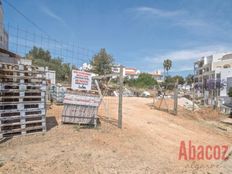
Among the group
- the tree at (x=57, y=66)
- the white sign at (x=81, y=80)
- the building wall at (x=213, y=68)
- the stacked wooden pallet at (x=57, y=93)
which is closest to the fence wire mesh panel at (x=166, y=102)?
the stacked wooden pallet at (x=57, y=93)

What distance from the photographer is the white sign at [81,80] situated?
9445mm

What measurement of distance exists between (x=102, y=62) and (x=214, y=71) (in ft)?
99.9

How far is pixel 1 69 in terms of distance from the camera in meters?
7.20

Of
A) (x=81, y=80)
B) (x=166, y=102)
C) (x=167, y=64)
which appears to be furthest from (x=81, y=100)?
(x=167, y=64)

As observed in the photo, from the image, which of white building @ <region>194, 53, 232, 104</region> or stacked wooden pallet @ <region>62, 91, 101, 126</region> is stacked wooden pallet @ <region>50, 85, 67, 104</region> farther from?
white building @ <region>194, 53, 232, 104</region>

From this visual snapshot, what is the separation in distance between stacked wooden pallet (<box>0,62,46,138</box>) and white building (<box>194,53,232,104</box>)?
4605 cm

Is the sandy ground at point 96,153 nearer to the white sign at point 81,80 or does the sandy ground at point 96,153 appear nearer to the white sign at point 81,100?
the white sign at point 81,100

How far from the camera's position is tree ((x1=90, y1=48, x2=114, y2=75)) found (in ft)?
168

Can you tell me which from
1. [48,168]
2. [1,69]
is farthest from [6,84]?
[48,168]

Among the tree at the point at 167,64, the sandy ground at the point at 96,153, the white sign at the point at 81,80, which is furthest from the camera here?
the tree at the point at 167,64

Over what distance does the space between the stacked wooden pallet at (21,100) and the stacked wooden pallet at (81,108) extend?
1.30m

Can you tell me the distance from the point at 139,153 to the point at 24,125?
3479mm

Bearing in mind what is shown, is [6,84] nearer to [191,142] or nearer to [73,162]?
[73,162]

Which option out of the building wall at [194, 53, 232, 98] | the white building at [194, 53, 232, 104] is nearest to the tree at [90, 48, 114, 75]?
the white building at [194, 53, 232, 104]
